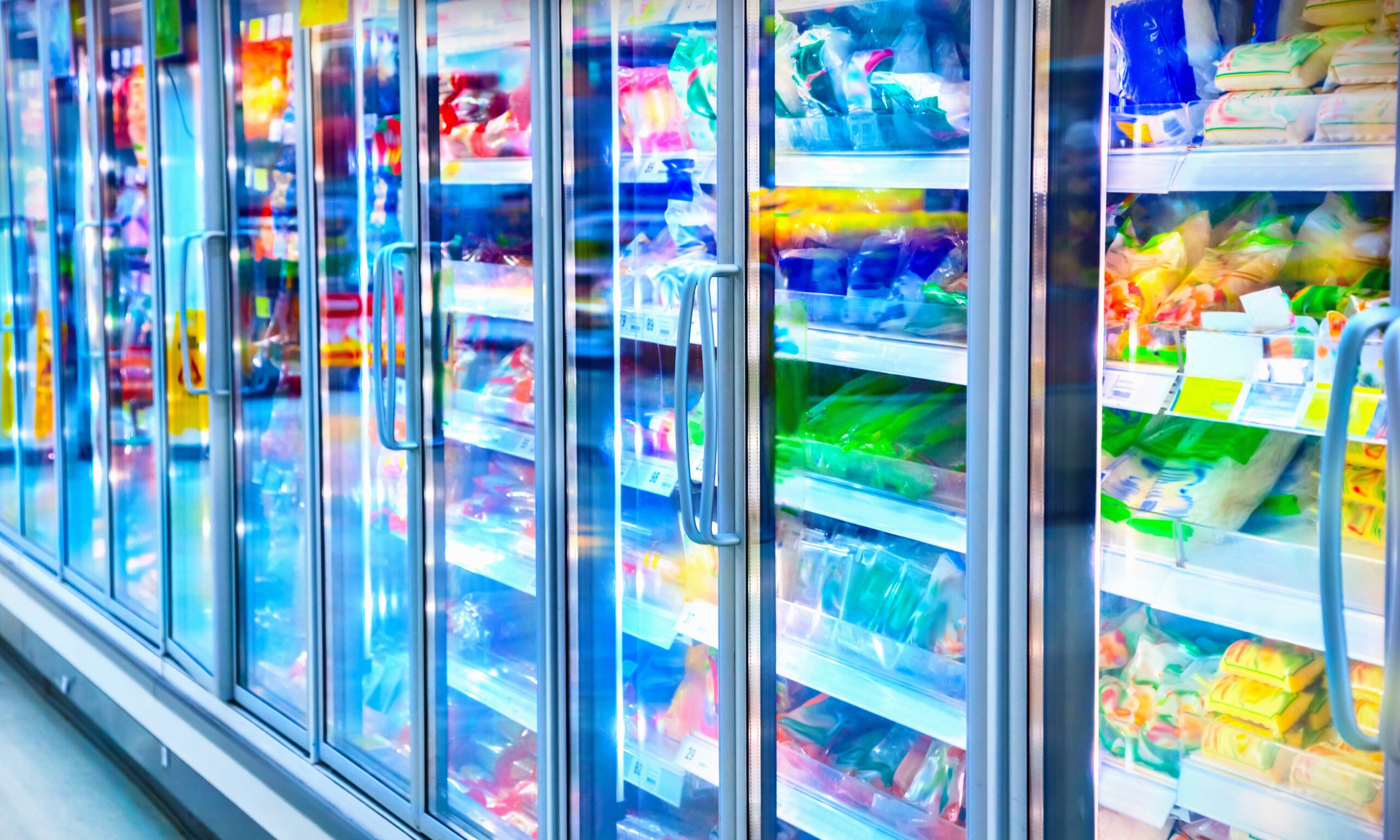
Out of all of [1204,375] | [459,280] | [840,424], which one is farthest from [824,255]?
[459,280]

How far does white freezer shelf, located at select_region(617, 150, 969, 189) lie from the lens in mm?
1702

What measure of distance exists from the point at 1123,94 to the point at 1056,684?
72cm

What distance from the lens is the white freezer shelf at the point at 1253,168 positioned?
4.20ft

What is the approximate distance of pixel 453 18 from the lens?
267cm

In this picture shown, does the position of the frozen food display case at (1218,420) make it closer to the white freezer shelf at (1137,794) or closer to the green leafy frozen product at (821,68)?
the white freezer shelf at (1137,794)

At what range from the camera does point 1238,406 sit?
1403 mm

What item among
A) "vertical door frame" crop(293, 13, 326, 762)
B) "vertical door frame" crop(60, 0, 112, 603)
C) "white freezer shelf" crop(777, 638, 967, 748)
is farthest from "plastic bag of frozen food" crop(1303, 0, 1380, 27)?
"vertical door frame" crop(60, 0, 112, 603)

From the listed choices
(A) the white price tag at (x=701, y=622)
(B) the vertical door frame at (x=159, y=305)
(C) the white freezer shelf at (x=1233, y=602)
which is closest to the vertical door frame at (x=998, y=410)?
(C) the white freezer shelf at (x=1233, y=602)

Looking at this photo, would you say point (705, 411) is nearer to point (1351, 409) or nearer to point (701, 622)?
point (701, 622)

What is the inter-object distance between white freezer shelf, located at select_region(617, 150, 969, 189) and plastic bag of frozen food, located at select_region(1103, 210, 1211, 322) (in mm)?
216

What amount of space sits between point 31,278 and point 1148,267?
533 cm

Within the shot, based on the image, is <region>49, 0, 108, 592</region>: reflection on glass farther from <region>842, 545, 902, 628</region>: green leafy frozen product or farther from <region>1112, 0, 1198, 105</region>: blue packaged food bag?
<region>1112, 0, 1198, 105</region>: blue packaged food bag

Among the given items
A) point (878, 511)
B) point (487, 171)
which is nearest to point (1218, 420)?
point (878, 511)

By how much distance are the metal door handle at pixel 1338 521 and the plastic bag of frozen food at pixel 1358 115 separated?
21cm
